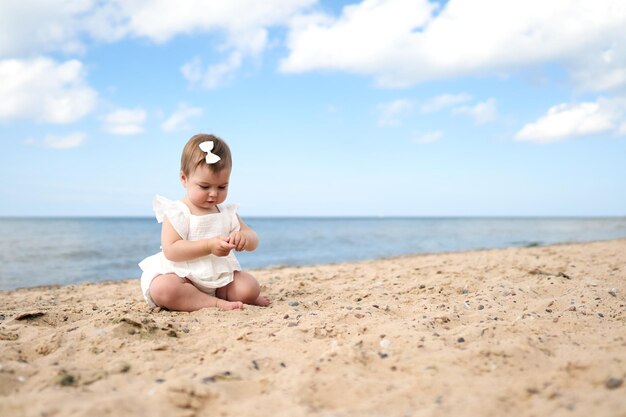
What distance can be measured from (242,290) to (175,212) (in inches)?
33.2

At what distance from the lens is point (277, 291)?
487 cm

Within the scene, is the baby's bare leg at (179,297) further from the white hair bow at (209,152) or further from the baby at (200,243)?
the white hair bow at (209,152)

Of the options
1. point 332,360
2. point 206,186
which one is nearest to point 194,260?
point 206,186

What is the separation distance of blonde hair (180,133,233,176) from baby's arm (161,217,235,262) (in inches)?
18.8

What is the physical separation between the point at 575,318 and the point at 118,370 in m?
2.72

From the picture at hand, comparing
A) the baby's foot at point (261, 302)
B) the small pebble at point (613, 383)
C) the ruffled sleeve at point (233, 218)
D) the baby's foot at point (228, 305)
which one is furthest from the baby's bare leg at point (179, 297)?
the small pebble at point (613, 383)

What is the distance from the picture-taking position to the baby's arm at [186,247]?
362 cm

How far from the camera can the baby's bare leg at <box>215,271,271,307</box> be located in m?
3.90

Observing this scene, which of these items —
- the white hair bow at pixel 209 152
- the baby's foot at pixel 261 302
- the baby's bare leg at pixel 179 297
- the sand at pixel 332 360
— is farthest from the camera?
the baby's foot at pixel 261 302

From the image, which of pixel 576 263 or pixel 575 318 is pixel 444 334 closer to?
pixel 575 318

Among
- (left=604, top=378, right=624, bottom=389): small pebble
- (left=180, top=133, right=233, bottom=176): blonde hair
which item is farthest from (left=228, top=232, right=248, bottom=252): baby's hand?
(left=604, top=378, right=624, bottom=389): small pebble

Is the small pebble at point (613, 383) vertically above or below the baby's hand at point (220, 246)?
below

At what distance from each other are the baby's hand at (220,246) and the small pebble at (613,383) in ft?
8.18

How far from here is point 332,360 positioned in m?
2.26
